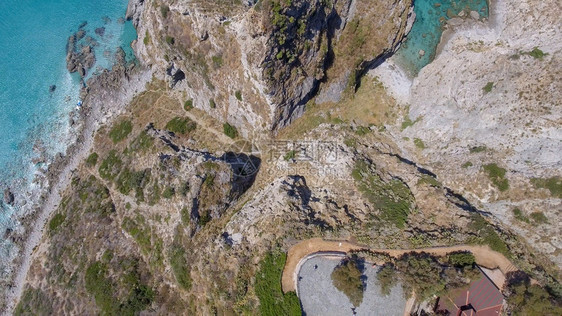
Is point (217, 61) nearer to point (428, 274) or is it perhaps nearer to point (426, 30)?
point (426, 30)

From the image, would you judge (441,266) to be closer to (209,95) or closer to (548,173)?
(548,173)

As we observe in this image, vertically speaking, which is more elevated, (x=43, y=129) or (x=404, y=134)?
(x=43, y=129)

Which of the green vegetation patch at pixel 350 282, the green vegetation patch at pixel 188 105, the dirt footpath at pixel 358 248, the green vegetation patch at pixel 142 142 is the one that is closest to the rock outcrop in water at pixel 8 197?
the green vegetation patch at pixel 142 142

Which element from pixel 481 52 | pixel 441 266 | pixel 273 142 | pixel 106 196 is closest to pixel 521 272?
pixel 441 266

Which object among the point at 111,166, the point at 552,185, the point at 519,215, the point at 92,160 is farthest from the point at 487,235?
the point at 92,160

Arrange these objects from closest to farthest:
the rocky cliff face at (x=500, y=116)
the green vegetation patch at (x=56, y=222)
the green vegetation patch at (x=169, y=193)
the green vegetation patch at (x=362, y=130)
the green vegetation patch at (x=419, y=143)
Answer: the rocky cliff face at (x=500, y=116) → the green vegetation patch at (x=169, y=193) → the green vegetation patch at (x=419, y=143) → the green vegetation patch at (x=362, y=130) → the green vegetation patch at (x=56, y=222)


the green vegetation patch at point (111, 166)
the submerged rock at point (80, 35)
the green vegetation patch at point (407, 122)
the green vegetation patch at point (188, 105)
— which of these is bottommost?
the green vegetation patch at point (111, 166)

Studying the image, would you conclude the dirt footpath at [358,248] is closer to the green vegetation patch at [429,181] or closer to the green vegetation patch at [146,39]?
the green vegetation patch at [429,181]
